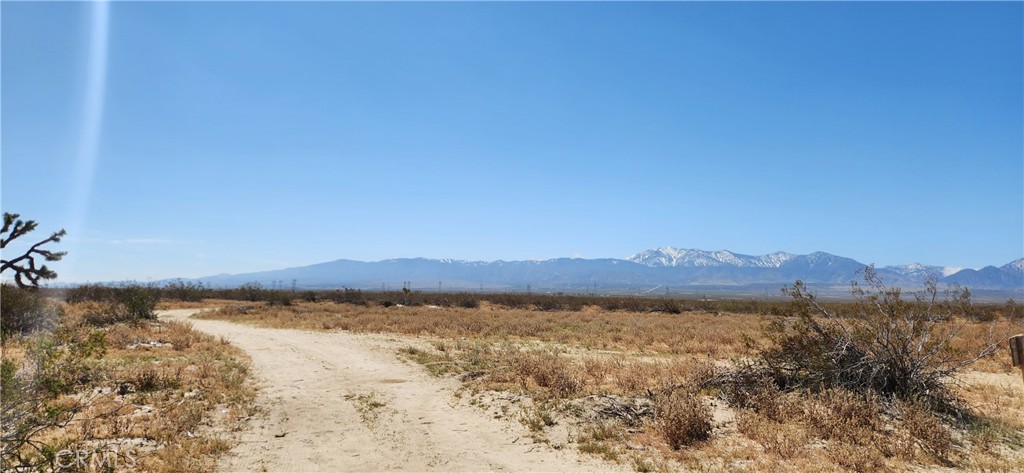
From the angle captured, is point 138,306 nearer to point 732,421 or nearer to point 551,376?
point 551,376

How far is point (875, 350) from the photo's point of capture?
10.8 m

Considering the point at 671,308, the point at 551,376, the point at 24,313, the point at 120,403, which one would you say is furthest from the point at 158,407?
the point at 671,308

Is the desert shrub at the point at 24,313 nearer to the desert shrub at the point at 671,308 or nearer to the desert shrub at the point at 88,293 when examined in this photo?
the desert shrub at the point at 88,293

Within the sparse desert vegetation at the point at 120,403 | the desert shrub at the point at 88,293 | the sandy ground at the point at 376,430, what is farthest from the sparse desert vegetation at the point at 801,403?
the desert shrub at the point at 88,293

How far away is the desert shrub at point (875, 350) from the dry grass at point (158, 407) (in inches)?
472

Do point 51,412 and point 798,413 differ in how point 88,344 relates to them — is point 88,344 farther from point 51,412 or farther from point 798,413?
point 798,413

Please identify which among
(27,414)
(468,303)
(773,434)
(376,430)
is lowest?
(468,303)

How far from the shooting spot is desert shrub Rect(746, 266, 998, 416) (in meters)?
10.3

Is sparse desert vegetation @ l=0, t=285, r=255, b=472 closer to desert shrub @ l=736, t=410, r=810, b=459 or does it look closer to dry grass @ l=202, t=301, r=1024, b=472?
dry grass @ l=202, t=301, r=1024, b=472

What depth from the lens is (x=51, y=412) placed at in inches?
238

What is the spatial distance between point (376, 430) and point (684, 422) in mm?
5752

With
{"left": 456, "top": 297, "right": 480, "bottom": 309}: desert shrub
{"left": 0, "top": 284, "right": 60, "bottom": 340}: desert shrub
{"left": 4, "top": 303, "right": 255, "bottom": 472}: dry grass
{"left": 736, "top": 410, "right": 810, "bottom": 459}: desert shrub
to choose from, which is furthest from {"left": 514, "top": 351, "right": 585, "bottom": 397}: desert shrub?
{"left": 456, "top": 297, "right": 480, "bottom": 309}: desert shrub

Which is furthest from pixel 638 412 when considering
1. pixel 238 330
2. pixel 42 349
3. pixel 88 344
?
pixel 238 330

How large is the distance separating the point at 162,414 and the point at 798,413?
1245 centimetres
